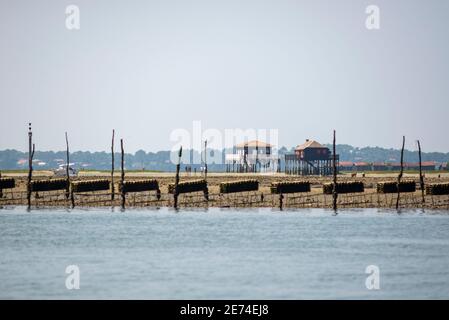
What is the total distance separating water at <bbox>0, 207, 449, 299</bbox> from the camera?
186ft

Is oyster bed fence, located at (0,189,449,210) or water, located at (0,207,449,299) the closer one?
water, located at (0,207,449,299)

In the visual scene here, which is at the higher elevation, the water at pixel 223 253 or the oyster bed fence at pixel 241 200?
the oyster bed fence at pixel 241 200

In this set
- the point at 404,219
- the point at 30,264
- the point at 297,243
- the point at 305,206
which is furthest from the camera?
the point at 305,206

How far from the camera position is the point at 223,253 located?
75188 mm

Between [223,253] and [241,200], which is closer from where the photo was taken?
[223,253]

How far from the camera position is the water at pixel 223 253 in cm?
5684

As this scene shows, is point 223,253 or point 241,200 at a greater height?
point 241,200

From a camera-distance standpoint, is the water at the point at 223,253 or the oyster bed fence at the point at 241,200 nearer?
the water at the point at 223,253
